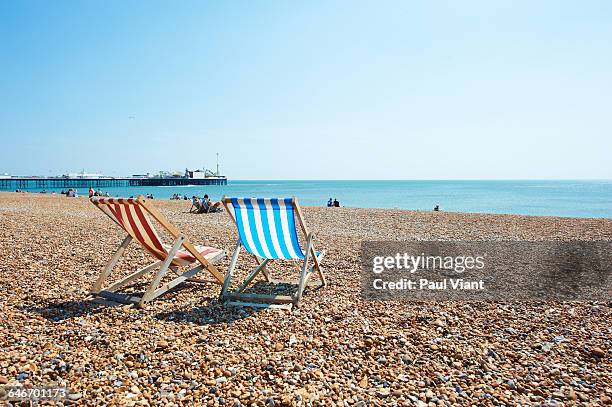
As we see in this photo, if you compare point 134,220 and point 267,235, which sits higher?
point 134,220

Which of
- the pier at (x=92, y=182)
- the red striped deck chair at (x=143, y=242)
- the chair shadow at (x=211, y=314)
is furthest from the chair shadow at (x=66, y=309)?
the pier at (x=92, y=182)

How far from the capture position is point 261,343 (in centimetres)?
305

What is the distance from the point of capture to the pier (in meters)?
87.4

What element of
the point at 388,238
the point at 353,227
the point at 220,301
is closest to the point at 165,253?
the point at 220,301

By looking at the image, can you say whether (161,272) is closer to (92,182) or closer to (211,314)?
(211,314)

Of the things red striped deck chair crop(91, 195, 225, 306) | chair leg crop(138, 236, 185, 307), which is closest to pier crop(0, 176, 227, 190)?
red striped deck chair crop(91, 195, 225, 306)

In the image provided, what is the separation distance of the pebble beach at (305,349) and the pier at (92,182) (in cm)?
9563

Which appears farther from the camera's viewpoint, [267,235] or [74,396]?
[267,235]

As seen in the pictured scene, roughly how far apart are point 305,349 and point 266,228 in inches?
62.7

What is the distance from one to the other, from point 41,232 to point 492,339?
335 inches

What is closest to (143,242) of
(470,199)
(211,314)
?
(211,314)

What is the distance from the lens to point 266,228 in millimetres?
4246

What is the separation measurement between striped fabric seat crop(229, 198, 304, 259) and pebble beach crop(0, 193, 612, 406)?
588mm

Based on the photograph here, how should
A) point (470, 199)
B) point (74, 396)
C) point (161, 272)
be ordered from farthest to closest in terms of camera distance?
1. point (470, 199)
2. point (161, 272)
3. point (74, 396)
